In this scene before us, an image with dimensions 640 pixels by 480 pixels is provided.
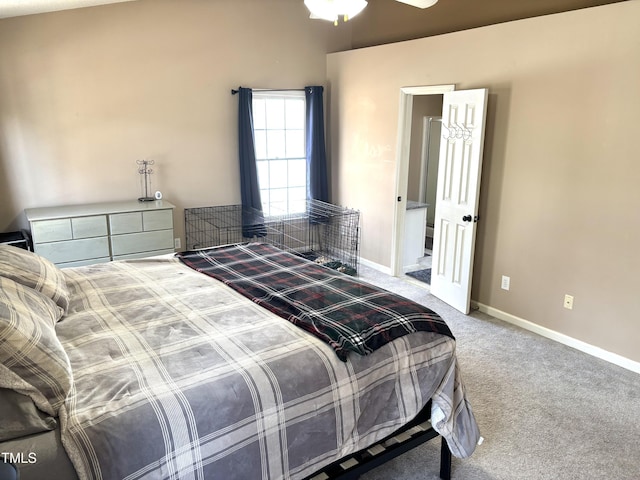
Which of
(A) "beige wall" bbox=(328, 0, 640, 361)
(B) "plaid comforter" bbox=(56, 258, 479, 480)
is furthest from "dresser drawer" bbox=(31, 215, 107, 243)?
(A) "beige wall" bbox=(328, 0, 640, 361)

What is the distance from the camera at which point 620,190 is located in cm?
325

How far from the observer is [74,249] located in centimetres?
415

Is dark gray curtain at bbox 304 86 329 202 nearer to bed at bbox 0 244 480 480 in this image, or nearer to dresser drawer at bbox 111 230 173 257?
dresser drawer at bbox 111 230 173 257

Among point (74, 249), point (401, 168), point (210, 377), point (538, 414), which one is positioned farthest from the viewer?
point (401, 168)

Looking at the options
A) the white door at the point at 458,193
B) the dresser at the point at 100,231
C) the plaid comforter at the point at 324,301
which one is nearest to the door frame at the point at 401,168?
the white door at the point at 458,193

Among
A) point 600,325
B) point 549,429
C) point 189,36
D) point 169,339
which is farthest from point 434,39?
point 169,339

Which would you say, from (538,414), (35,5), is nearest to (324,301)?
(538,414)

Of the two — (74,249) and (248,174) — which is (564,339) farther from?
(74,249)

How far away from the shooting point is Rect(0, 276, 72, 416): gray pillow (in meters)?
1.48

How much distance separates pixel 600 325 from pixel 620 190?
1.00m

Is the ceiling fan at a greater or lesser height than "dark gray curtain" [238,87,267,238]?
greater

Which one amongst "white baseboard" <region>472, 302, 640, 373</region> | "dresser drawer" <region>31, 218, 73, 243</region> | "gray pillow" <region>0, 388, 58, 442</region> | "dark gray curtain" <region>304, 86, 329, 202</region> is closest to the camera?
"gray pillow" <region>0, 388, 58, 442</region>

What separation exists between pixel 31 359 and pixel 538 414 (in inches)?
106

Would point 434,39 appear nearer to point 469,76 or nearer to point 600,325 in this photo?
point 469,76
